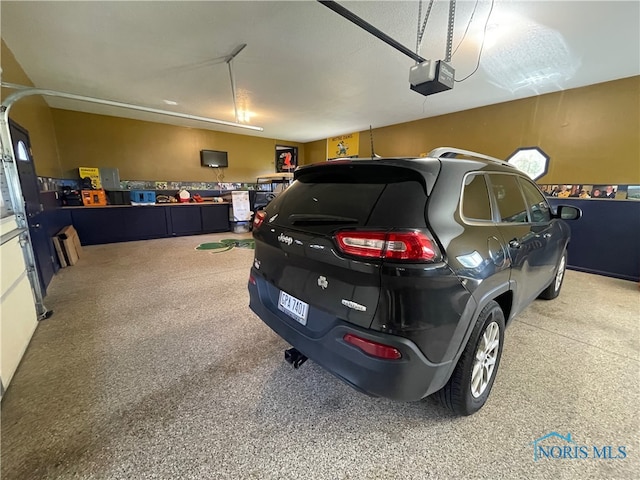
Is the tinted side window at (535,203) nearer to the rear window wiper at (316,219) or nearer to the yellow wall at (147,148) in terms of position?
the rear window wiper at (316,219)

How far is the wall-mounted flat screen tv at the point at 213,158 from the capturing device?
7.71 m

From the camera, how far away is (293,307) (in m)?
1.39

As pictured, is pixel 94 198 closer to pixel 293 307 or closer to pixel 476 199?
pixel 293 307

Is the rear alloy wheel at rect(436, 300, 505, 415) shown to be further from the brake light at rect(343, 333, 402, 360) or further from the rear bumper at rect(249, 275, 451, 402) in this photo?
the brake light at rect(343, 333, 402, 360)

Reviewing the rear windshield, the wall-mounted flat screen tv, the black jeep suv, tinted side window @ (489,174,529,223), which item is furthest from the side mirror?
the wall-mounted flat screen tv

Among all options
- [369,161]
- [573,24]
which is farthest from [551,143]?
[369,161]

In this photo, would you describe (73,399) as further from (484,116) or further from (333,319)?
(484,116)

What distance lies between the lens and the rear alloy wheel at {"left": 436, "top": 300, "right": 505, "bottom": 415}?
52.4 inches

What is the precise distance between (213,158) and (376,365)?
820 cm

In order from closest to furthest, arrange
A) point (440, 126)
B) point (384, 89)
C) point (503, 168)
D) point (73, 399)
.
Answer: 1. point (73, 399)
2. point (503, 168)
3. point (384, 89)
4. point (440, 126)

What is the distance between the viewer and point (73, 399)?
1581mm

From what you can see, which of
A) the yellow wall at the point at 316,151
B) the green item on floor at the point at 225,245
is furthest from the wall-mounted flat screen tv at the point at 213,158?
the yellow wall at the point at 316,151

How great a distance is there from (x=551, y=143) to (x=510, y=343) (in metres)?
4.18

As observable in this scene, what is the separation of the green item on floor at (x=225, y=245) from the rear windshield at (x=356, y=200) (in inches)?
162
